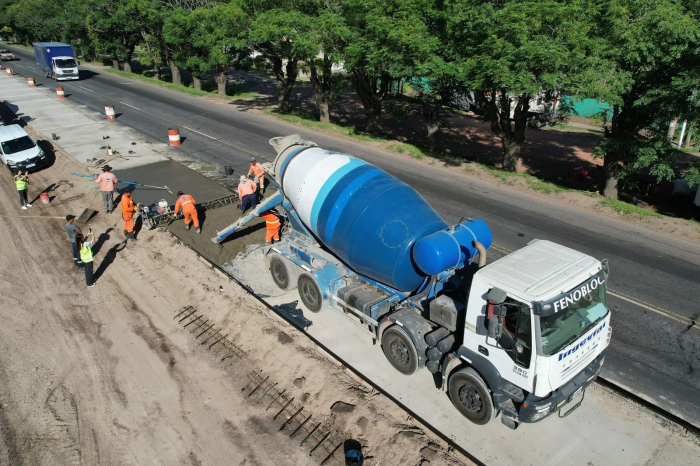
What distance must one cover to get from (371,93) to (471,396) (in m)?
24.9

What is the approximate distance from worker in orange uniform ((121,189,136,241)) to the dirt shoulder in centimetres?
134

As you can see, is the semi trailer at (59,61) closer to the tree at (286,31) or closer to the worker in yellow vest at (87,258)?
the tree at (286,31)

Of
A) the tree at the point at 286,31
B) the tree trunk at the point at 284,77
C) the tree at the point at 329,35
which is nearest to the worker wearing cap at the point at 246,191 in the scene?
the tree at the point at 329,35

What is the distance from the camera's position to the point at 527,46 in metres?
17.4

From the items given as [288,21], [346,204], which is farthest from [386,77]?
[346,204]

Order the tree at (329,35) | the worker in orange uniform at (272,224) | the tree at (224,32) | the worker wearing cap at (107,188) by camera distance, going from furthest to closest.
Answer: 1. the tree at (224,32)
2. the tree at (329,35)
3. the worker wearing cap at (107,188)
4. the worker in orange uniform at (272,224)

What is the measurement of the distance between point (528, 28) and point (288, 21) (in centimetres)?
1506

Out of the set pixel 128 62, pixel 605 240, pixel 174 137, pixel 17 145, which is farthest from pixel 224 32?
pixel 128 62

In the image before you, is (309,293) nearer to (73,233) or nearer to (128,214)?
(128,214)

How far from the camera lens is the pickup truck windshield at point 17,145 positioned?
21.0 metres

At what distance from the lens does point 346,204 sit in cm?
1022

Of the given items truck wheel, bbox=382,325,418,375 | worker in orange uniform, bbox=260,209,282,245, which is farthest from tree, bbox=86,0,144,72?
truck wheel, bbox=382,325,418,375

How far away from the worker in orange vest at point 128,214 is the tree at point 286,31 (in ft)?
52.8

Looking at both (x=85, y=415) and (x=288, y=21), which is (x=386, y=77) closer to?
(x=288, y=21)
